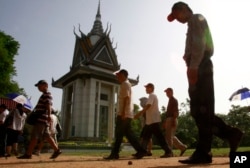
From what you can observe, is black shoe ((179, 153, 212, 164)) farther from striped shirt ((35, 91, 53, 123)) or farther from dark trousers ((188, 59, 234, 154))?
striped shirt ((35, 91, 53, 123))

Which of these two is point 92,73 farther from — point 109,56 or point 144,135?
point 144,135

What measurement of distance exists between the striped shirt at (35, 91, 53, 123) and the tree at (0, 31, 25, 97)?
83.1ft

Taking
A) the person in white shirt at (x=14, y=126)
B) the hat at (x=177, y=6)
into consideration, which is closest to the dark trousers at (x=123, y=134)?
the hat at (x=177, y=6)

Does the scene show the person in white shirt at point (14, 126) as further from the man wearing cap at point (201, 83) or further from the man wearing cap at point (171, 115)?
the man wearing cap at point (201, 83)

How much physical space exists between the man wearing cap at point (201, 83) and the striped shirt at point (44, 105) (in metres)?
2.96

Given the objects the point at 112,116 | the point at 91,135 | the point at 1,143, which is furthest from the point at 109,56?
the point at 1,143

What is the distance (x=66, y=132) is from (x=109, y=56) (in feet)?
39.6

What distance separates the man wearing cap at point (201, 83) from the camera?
4.14 m

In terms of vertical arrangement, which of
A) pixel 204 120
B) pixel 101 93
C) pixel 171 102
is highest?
pixel 101 93

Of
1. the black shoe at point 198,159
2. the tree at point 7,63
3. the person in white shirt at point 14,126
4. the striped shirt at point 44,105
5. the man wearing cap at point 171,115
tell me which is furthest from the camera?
the tree at point 7,63

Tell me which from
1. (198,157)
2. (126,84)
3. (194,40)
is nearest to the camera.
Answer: (198,157)

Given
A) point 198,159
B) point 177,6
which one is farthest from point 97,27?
point 198,159

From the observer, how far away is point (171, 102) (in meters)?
8.30

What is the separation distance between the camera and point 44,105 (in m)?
6.37
